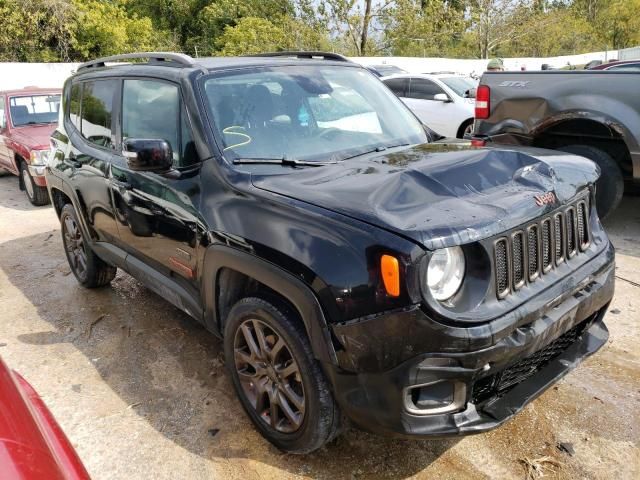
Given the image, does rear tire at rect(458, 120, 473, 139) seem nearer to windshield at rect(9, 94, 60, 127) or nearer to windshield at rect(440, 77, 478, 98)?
windshield at rect(440, 77, 478, 98)

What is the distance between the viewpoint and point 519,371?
7.80 ft

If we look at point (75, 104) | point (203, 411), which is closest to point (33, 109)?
point (75, 104)

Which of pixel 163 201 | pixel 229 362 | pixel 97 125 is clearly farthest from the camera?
pixel 97 125

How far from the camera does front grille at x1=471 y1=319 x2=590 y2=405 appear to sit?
7.30 ft

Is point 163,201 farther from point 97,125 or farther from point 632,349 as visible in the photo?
point 632,349

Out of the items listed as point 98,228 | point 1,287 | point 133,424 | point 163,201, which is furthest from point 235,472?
point 1,287

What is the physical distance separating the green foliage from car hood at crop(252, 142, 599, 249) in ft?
79.8

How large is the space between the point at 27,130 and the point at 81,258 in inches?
198

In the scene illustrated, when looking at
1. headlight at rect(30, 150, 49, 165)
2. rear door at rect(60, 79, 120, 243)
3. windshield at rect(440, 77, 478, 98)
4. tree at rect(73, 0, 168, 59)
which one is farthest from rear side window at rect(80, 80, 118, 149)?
tree at rect(73, 0, 168, 59)

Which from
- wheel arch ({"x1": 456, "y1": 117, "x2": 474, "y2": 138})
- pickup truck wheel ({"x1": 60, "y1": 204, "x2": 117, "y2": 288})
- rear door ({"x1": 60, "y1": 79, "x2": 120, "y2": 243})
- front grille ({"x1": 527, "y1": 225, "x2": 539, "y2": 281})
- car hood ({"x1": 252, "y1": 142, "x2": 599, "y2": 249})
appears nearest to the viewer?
car hood ({"x1": 252, "y1": 142, "x2": 599, "y2": 249})

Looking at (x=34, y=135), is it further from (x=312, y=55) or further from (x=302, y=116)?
(x=302, y=116)

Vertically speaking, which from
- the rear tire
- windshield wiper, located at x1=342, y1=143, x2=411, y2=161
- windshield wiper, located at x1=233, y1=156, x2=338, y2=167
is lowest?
the rear tire

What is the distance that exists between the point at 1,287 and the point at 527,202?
479 cm

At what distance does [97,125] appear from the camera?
4.14 metres
